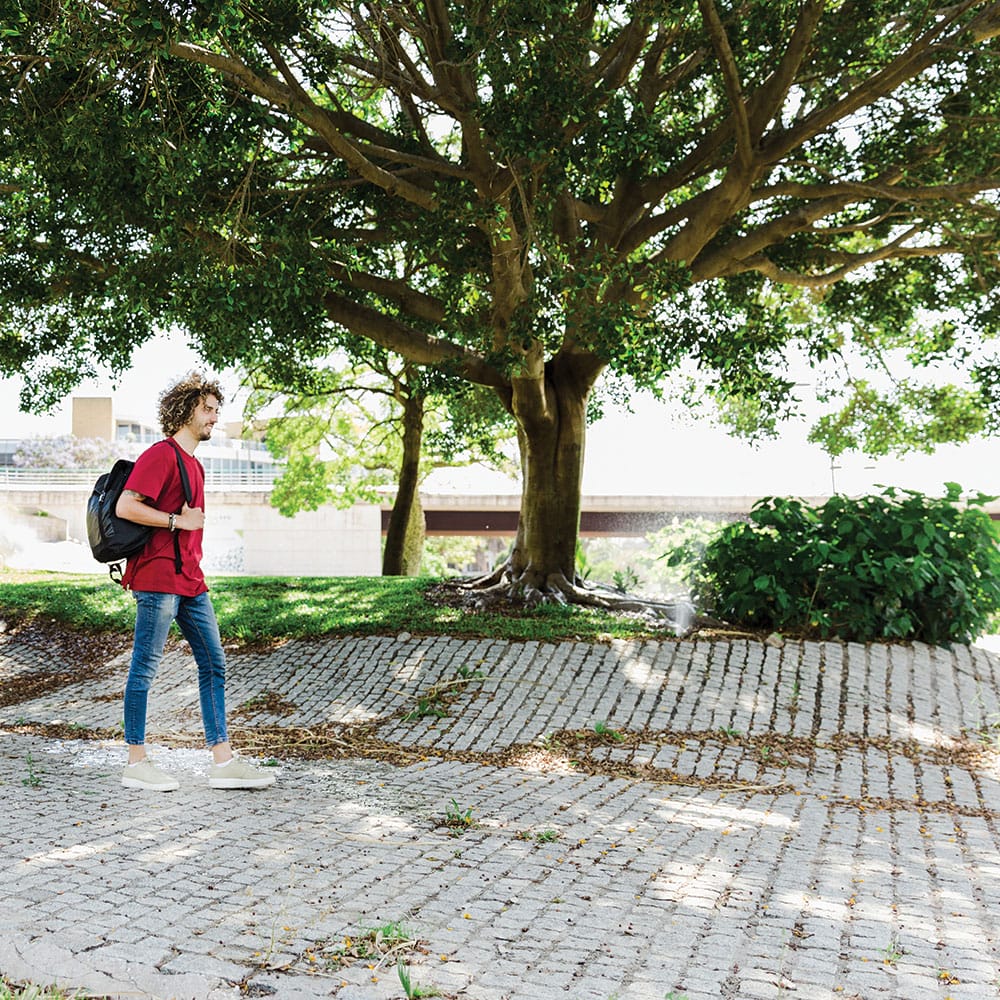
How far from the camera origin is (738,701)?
310 inches

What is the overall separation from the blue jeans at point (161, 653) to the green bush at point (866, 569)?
225 inches

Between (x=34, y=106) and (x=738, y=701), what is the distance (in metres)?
7.80

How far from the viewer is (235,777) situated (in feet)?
17.9

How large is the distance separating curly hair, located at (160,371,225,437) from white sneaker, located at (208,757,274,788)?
1.88 meters

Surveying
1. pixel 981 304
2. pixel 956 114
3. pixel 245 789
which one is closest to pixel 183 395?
pixel 245 789

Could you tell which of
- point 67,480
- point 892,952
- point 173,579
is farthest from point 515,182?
point 67,480

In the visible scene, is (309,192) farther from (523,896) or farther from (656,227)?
(523,896)

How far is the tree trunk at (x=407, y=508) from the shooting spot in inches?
738

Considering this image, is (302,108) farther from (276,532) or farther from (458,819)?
(276,532)

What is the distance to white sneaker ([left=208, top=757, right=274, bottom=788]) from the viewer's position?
5.41 meters

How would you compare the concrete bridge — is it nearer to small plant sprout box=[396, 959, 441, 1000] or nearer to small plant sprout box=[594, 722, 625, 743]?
small plant sprout box=[594, 722, 625, 743]

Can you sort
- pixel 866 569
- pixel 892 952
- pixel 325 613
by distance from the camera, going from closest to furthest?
pixel 892 952
pixel 866 569
pixel 325 613

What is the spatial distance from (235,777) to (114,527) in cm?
154

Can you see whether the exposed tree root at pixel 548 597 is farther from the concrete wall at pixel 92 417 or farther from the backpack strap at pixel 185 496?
the concrete wall at pixel 92 417
